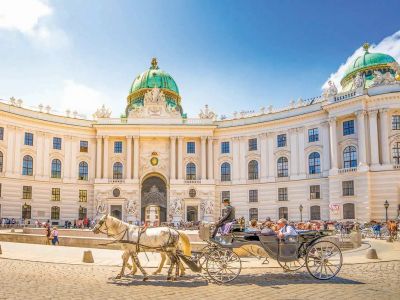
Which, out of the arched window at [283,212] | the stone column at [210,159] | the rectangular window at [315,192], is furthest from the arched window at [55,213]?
the rectangular window at [315,192]

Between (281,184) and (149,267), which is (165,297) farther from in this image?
(281,184)

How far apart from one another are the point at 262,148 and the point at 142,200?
61.4 feet

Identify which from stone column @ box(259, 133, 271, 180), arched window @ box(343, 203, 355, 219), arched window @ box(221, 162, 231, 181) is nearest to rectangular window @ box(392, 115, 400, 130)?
arched window @ box(343, 203, 355, 219)

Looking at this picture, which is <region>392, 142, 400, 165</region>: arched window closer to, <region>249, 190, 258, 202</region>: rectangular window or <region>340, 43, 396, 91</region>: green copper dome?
<region>340, 43, 396, 91</region>: green copper dome

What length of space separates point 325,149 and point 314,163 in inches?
93.7

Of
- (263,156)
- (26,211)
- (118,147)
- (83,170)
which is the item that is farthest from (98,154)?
(263,156)

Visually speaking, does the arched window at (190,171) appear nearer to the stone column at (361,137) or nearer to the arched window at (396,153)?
the stone column at (361,137)

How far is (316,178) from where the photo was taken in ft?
163

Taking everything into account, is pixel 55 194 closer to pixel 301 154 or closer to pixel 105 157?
pixel 105 157

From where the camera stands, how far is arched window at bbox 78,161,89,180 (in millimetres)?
56938

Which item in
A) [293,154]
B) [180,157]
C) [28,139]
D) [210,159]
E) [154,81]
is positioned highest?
[154,81]

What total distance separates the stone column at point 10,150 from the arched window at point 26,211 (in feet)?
15.7

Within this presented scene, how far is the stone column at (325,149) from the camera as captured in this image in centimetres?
4891

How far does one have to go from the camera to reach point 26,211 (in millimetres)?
51344
